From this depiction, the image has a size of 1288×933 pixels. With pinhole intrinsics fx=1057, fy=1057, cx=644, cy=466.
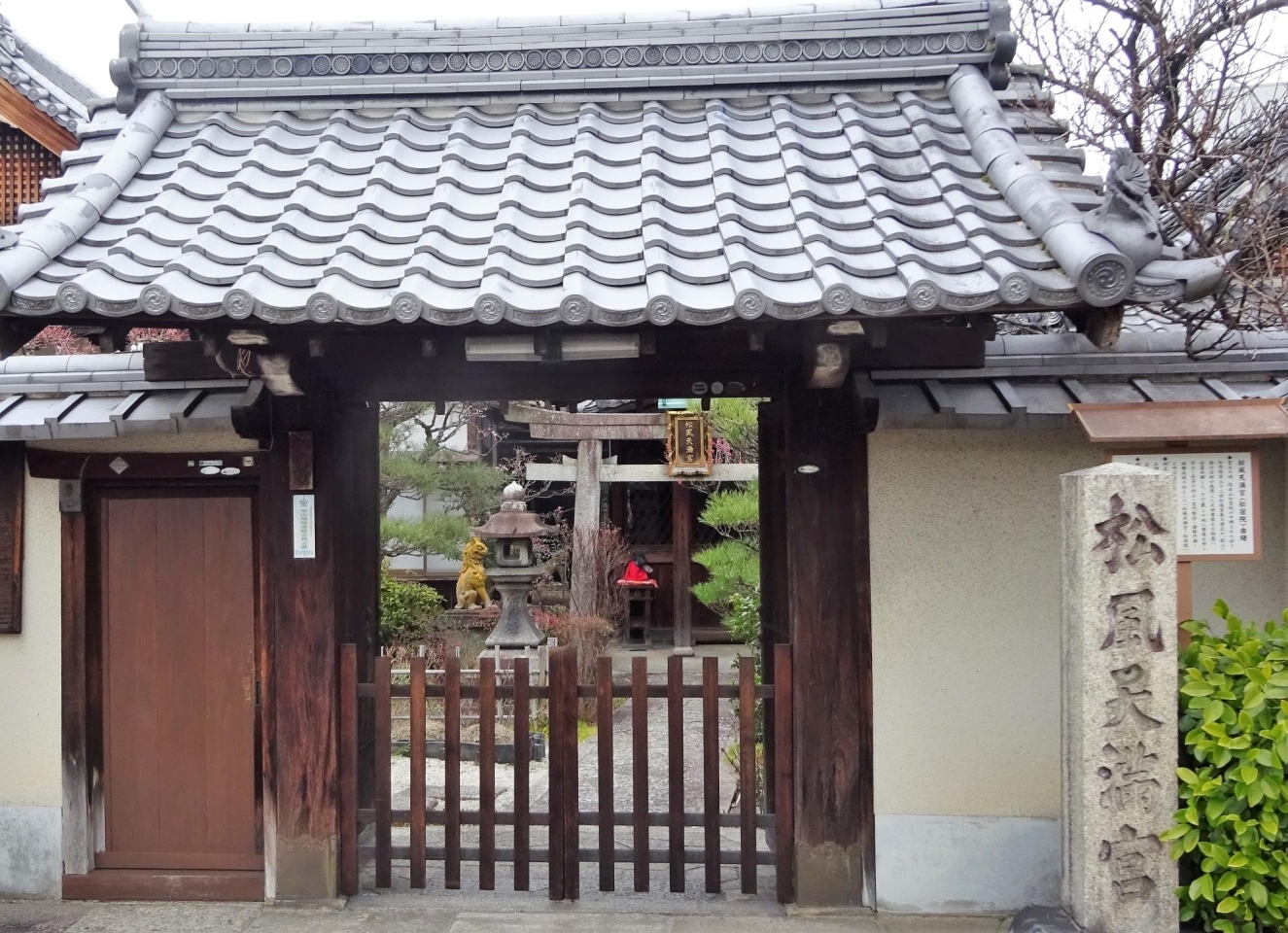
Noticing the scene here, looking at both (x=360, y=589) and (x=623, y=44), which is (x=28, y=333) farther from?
(x=623, y=44)

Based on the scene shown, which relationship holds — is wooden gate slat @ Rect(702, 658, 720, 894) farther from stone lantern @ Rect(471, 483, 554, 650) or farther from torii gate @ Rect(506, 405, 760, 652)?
torii gate @ Rect(506, 405, 760, 652)

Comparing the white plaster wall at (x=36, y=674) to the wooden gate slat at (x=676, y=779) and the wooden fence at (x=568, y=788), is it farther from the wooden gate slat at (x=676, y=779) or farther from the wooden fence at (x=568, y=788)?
the wooden gate slat at (x=676, y=779)

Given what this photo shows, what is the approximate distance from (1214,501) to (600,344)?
290cm

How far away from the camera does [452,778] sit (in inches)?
226

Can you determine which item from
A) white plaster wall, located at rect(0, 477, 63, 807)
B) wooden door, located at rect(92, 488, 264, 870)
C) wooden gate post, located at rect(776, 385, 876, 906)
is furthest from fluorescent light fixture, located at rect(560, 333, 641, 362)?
white plaster wall, located at rect(0, 477, 63, 807)

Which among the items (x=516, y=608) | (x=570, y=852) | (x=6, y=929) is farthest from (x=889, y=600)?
(x=516, y=608)

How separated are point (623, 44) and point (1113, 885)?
16.3 feet

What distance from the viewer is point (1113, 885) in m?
4.16

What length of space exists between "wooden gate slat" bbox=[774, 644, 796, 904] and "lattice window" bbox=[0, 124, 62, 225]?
11446 millimetres

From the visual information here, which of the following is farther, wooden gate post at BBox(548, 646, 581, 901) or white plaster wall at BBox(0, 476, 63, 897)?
white plaster wall at BBox(0, 476, 63, 897)

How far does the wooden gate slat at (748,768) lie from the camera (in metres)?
5.64

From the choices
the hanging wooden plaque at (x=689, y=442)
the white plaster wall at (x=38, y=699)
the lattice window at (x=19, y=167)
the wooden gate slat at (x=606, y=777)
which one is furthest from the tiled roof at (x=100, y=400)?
the hanging wooden plaque at (x=689, y=442)

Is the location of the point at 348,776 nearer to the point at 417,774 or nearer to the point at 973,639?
the point at 417,774

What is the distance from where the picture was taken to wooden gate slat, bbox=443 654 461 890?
A: 226 inches
